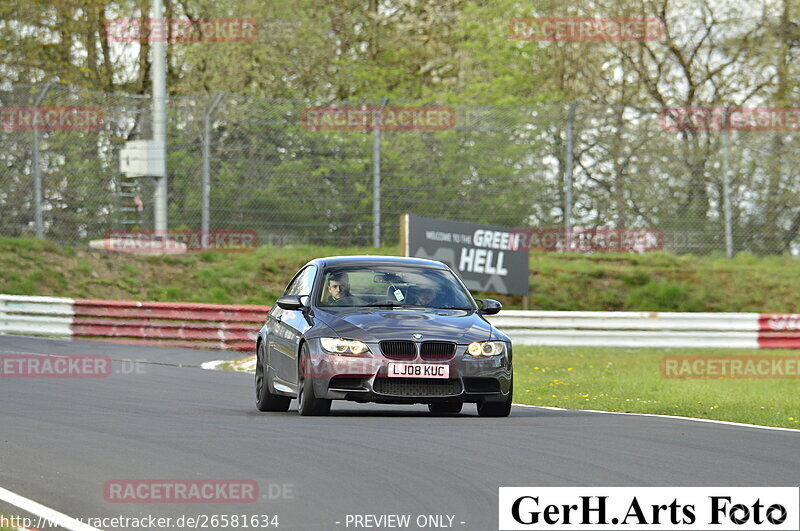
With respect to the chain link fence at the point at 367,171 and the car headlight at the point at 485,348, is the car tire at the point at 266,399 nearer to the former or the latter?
the car headlight at the point at 485,348

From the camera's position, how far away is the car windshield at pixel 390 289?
12.7 metres

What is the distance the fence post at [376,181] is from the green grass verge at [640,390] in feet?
19.1

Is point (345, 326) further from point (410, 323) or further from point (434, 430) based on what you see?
point (434, 430)

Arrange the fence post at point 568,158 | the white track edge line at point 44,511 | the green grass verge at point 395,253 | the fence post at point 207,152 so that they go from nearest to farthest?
the white track edge line at point 44,511 → the fence post at point 207,152 → the green grass verge at point 395,253 → the fence post at point 568,158

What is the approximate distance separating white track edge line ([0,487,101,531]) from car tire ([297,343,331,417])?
13.4 feet

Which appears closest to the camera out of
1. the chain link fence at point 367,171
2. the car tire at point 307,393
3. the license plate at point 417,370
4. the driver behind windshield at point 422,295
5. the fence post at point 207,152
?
the license plate at point 417,370

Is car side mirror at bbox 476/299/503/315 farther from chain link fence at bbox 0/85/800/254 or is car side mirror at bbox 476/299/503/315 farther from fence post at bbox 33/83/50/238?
fence post at bbox 33/83/50/238

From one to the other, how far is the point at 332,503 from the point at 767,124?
85.0ft

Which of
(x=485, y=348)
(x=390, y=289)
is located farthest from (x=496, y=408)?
(x=390, y=289)

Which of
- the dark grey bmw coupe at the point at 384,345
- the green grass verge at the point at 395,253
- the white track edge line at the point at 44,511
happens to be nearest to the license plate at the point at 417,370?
the dark grey bmw coupe at the point at 384,345

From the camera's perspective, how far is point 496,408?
40.4 feet

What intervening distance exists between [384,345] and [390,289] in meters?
1.20

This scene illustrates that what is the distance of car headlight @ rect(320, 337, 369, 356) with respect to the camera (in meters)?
11.7

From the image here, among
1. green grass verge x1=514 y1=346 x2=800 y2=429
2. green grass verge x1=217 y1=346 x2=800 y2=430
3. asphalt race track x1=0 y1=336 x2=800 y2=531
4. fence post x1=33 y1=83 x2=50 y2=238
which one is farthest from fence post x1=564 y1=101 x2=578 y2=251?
asphalt race track x1=0 y1=336 x2=800 y2=531
